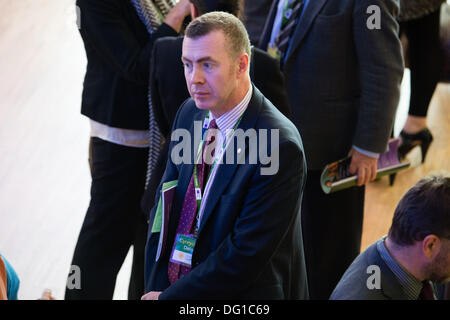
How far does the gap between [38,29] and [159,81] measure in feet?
13.7

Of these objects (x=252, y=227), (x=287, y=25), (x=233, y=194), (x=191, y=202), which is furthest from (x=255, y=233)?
(x=287, y=25)

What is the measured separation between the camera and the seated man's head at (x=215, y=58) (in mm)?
1927

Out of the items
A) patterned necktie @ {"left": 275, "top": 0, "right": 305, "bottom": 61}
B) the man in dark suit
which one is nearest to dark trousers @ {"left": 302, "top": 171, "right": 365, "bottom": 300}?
the man in dark suit

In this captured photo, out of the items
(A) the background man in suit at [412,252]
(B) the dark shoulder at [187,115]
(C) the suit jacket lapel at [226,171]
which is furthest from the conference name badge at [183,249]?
(A) the background man in suit at [412,252]

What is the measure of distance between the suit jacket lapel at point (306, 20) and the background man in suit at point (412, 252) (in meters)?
0.96

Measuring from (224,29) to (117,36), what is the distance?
932 mm

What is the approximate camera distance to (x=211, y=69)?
6.40ft

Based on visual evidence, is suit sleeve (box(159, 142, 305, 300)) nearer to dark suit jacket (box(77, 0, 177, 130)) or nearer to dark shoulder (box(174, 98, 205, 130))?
dark shoulder (box(174, 98, 205, 130))

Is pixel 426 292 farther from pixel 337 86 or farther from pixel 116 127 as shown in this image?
pixel 116 127

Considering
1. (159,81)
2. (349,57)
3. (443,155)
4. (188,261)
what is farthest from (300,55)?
(443,155)

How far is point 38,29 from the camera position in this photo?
6.41 meters

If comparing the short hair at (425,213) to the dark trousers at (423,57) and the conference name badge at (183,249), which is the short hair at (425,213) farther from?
the dark trousers at (423,57)

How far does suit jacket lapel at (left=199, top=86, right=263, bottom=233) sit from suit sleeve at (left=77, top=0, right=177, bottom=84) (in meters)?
0.83
